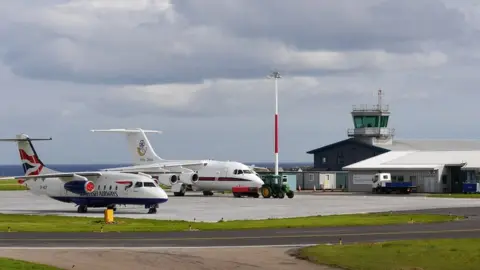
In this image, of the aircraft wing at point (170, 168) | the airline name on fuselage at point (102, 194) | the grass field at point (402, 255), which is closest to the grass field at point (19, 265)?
the grass field at point (402, 255)

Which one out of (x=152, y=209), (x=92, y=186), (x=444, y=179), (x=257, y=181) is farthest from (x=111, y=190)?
(x=444, y=179)

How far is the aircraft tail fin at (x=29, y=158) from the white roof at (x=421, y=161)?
49.8m

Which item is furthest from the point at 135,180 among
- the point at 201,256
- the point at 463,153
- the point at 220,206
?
the point at 463,153

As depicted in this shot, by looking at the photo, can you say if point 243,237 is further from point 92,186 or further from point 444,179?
point 444,179

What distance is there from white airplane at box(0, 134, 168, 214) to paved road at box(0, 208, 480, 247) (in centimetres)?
1667

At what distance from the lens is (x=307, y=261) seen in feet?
101

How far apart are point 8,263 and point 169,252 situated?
6927 millimetres

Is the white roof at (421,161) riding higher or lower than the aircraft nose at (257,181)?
higher

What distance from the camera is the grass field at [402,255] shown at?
2938 cm

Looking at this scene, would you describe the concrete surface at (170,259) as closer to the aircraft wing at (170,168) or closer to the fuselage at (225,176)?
the fuselage at (225,176)

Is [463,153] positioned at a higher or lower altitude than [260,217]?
higher

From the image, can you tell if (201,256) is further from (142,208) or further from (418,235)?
(142,208)

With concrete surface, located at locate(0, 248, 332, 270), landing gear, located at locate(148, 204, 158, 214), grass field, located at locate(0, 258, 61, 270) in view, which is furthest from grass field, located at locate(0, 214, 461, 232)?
grass field, located at locate(0, 258, 61, 270)

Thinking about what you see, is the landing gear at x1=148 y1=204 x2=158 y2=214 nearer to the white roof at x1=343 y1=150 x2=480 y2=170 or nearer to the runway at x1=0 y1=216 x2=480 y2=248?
the runway at x1=0 y1=216 x2=480 y2=248
